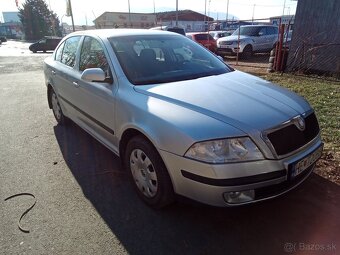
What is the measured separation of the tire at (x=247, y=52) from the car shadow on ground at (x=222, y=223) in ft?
42.7

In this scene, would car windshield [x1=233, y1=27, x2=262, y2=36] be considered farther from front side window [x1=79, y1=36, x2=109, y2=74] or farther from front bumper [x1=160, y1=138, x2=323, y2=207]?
front bumper [x1=160, y1=138, x2=323, y2=207]

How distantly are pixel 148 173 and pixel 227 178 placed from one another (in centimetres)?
88

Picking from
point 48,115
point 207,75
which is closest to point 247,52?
point 48,115

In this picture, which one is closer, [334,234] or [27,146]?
[334,234]

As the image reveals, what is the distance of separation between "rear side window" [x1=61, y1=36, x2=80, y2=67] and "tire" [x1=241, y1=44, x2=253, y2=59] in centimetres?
1209

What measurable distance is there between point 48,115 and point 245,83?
4.61 metres

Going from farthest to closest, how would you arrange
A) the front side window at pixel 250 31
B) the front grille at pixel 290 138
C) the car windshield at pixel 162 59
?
the front side window at pixel 250 31, the car windshield at pixel 162 59, the front grille at pixel 290 138

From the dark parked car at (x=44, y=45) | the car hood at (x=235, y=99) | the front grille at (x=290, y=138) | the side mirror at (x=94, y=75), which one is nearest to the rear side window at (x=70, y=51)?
the side mirror at (x=94, y=75)

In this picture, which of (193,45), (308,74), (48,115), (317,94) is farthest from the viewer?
(308,74)

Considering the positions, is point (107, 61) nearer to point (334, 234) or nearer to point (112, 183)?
point (112, 183)

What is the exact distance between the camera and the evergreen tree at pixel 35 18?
2371 inches

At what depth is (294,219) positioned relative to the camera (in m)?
2.82

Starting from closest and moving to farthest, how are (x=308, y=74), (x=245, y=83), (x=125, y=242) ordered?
(x=125, y=242) < (x=245, y=83) < (x=308, y=74)

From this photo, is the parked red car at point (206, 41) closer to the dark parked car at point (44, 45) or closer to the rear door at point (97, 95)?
the rear door at point (97, 95)
